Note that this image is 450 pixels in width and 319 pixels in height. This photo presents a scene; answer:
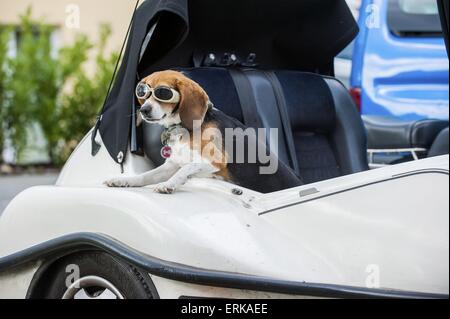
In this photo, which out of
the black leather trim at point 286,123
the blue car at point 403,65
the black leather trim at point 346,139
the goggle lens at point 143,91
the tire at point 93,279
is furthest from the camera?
the blue car at point 403,65

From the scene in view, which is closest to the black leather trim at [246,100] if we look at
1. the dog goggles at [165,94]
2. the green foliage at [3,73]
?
the dog goggles at [165,94]

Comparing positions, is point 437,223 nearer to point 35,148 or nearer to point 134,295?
point 134,295

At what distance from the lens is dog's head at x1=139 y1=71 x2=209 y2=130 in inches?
114

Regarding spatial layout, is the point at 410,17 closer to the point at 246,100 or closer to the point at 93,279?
the point at 246,100

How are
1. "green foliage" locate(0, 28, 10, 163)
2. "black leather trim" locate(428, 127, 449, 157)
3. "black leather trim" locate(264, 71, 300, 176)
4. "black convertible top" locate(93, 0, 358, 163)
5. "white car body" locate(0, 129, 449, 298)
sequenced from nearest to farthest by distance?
"white car body" locate(0, 129, 449, 298) → "black convertible top" locate(93, 0, 358, 163) → "black leather trim" locate(264, 71, 300, 176) → "black leather trim" locate(428, 127, 449, 157) → "green foliage" locate(0, 28, 10, 163)

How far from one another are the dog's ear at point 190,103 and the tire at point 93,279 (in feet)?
1.72

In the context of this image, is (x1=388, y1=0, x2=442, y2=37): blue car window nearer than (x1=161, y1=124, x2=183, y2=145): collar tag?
No

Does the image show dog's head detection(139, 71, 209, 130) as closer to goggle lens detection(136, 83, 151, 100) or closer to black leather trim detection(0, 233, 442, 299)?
goggle lens detection(136, 83, 151, 100)

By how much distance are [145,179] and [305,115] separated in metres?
0.92

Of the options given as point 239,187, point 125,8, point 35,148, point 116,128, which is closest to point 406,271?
point 239,187

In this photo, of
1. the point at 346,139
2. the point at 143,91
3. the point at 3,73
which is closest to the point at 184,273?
the point at 143,91

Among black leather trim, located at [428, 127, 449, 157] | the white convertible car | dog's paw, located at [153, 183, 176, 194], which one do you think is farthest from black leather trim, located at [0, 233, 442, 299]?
black leather trim, located at [428, 127, 449, 157]

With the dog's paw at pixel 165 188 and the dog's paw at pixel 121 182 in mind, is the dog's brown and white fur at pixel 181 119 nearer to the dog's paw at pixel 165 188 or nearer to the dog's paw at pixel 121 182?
the dog's paw at pixel 165 188

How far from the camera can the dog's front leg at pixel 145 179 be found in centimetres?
305
